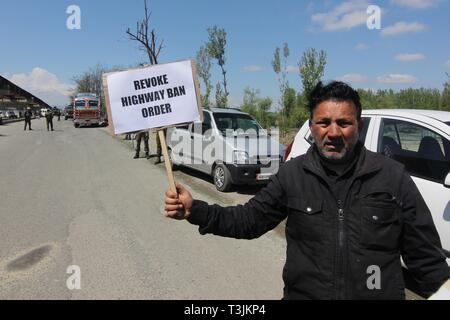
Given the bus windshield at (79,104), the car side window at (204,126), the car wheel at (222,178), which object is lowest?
the car wheel at (222,178)

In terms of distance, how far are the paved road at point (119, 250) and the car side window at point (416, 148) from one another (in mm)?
1810

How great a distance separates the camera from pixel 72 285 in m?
4.14

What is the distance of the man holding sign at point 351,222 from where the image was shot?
181 cm

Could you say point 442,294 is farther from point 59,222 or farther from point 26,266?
point 59,222

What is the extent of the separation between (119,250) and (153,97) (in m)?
3.22

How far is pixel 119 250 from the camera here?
5.19 m

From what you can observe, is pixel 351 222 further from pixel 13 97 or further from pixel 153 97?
pixel 13 97

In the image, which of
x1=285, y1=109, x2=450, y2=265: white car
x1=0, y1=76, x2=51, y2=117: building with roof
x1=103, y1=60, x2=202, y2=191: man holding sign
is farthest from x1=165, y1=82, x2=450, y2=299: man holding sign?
x1=0, y1=76, x2=51, y2=117: building with roof

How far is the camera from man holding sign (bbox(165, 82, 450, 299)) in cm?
181

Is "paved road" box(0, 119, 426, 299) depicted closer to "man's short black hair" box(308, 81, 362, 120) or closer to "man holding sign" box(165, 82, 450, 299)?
"man holding sign" box(165, 82, 450, 299)

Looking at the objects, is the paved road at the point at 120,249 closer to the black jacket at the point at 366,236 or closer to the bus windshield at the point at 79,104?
the black jacket at the point at 366,236

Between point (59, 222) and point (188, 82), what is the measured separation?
4885 mm

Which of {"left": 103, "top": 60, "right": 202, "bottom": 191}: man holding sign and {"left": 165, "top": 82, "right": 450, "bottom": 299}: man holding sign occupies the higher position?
{"left": 103, "top": 60, "right": 202, "bottom": 191}: man holding sign

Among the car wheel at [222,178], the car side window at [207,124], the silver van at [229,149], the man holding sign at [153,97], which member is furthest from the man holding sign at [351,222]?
the car side window at [207,124]
